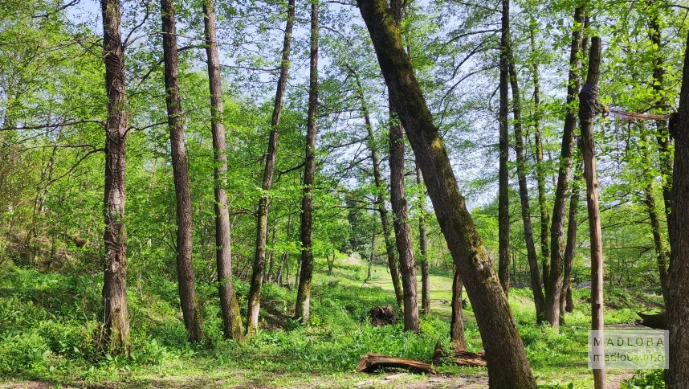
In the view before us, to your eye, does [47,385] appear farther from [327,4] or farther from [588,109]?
[327,4]

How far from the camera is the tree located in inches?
146

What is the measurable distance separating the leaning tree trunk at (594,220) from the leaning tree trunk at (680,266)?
49 cm

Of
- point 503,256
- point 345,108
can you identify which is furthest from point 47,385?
point 345,108

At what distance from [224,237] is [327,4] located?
7867mm

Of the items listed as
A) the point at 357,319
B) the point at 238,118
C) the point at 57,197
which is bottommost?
the point at 357,319

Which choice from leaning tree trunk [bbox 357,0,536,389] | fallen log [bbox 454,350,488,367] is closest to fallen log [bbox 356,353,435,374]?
fallen log [bbox 454,350,488,367]

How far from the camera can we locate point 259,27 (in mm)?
11828

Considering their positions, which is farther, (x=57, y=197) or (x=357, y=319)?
(x=357, y=319)

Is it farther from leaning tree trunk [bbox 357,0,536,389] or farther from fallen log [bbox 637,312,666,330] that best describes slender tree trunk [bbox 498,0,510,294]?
fallen log [bbox 637,312,666,330]

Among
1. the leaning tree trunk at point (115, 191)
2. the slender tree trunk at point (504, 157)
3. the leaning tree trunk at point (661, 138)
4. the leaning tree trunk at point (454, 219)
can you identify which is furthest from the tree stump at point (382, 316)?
the leaning tree trunk at point (454, 219)

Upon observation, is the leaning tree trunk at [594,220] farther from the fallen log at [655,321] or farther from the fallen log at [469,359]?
the fallen log at [655,321]

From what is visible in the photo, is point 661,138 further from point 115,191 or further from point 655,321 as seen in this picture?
point 655,321

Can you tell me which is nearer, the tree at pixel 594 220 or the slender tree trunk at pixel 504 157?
the tree at pixel 594 220

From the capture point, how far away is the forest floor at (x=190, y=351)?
664cm
